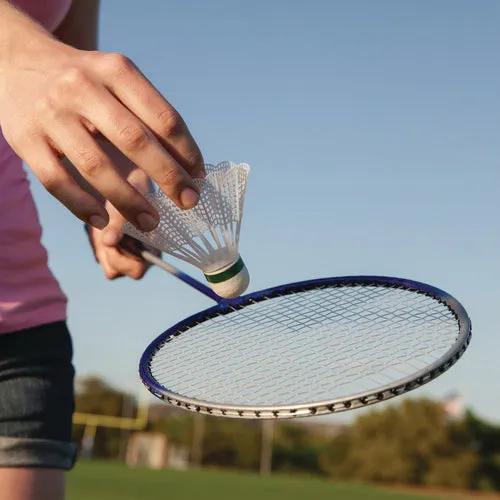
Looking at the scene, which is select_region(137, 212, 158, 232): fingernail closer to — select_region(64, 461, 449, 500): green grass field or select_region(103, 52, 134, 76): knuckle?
select_region(103, 52, 134, 76): knuckle

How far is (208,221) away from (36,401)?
0.36 meters

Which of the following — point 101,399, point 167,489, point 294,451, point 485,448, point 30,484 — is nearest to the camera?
point 30,484

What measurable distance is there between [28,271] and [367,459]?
25319mm

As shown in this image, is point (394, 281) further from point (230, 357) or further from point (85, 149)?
point (85, 149)

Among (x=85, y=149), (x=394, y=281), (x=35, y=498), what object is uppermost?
(x=85, y=149)

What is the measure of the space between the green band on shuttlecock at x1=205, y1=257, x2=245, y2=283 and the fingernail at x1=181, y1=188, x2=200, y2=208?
51cm

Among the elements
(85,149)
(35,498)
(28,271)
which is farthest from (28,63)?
(35,498)

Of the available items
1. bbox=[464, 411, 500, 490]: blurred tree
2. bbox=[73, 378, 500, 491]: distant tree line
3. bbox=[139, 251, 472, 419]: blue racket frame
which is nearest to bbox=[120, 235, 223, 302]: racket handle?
bbox=[139, 251, 472, 419]: blue racket frame

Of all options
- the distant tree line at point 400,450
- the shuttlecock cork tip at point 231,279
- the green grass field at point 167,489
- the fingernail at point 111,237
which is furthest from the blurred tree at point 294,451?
the shuttlecock cork tip at point 231,279

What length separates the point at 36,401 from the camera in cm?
128

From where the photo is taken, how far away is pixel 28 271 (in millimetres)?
1339

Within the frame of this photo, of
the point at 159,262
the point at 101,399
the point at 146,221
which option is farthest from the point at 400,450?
the point at 146,221

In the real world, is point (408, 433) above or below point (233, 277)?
below

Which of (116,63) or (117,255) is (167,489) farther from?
(116,63)
